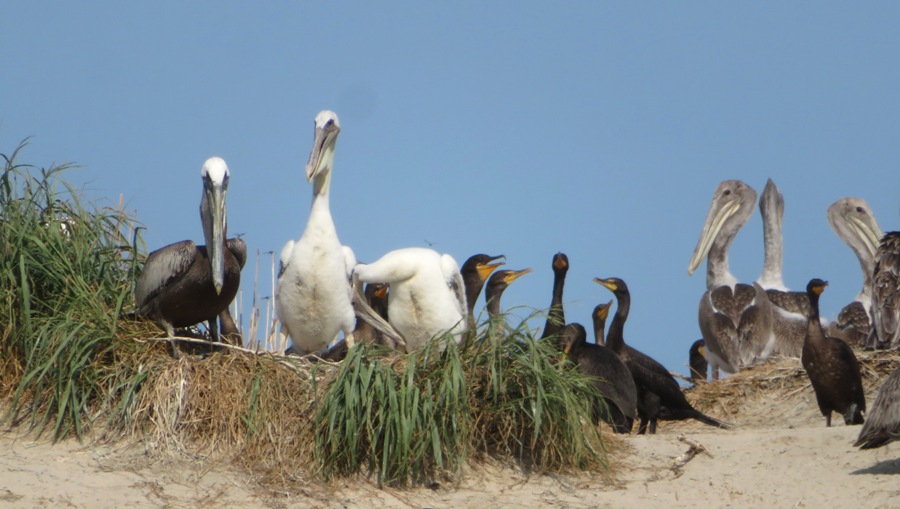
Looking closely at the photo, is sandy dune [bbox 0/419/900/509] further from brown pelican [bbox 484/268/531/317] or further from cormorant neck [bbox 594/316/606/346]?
cormorant neck [bbox 594/316/606/346]

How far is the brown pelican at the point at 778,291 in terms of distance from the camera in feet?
42.4

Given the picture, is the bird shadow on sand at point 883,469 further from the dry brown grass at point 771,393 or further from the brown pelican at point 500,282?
the brown pelican at point 500,282

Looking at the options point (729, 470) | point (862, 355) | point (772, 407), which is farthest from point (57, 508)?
point (862, 355)

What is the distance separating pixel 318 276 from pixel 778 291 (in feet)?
20.6

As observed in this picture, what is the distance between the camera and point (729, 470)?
7.80 metres

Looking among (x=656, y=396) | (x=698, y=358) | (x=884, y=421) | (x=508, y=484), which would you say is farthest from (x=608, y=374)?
(x=698, y=358)

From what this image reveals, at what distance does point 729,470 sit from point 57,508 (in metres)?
3.70

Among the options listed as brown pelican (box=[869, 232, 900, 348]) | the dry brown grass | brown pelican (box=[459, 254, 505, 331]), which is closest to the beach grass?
brown pelican (box=[459, 254, 505, 331])

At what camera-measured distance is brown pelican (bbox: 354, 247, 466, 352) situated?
30.6ft

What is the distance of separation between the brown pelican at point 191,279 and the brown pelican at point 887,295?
5456 millimetres

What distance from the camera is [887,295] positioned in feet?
36.5

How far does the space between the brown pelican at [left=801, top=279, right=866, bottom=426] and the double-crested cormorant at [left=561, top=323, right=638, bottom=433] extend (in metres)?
1.36

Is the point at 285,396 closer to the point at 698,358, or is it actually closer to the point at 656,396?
the point at 656,396

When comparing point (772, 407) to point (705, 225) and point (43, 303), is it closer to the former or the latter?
point (705, 225)
